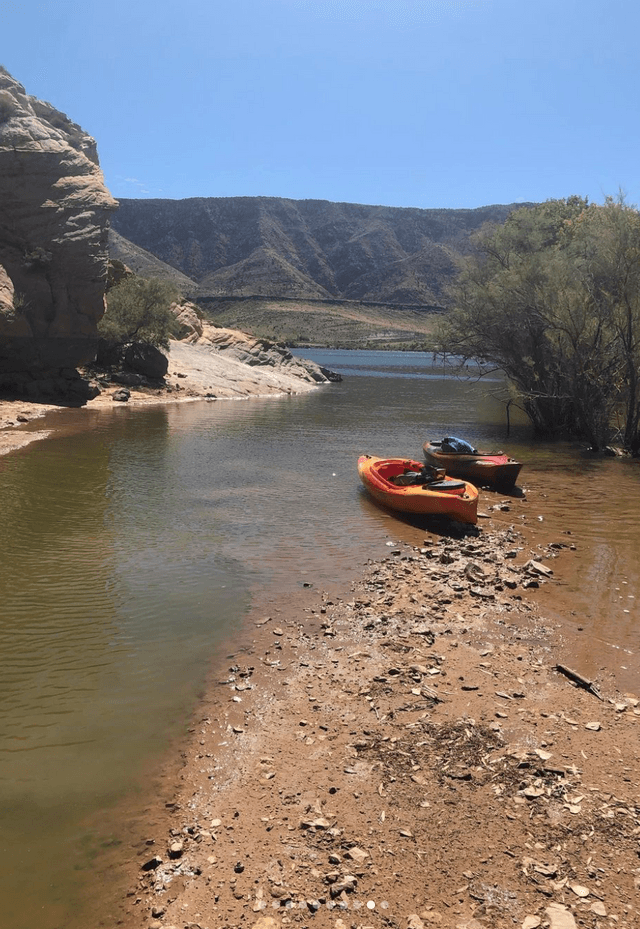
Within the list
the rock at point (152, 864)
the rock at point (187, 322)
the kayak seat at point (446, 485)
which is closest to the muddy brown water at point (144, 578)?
the rock at point (152, 864)

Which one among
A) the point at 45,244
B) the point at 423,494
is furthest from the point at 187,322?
the point at 423,494

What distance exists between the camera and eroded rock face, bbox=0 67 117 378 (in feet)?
94.2

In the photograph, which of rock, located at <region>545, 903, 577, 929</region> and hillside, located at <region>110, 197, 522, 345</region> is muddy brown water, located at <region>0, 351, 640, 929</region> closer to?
rock, located at <region>545, 903, 577, 929</region>

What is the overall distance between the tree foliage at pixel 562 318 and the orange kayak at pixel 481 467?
9.08 metres

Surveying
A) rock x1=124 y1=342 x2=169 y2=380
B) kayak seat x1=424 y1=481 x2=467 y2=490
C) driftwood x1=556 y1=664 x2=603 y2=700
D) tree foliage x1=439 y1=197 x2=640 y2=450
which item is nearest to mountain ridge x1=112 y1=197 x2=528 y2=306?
rock x1=124 y1=342 x2=169 y2=380

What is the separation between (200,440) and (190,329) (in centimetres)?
3080

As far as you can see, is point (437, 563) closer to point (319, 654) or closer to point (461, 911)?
point (319, 654)

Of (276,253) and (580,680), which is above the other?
(276,253)

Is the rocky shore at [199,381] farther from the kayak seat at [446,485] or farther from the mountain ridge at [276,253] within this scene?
the mountain ridge at [276,253]

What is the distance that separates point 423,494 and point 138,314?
28.1 m

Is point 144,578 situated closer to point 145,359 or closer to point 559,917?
point 559,917

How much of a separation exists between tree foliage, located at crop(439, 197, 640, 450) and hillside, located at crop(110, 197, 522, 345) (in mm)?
99828

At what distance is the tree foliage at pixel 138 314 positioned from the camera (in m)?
37.3

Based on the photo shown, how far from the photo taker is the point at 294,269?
184750 millimetres
